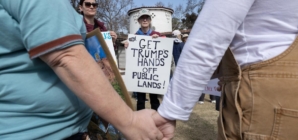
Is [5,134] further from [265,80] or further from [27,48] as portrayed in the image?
[265,80]

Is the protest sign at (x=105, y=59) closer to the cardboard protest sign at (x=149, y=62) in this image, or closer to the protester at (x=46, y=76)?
the protester at (x=46, y=76)

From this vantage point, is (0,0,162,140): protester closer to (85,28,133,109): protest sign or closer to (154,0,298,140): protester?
(85,28,133,109): protest sign

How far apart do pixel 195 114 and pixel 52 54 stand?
4.63 meters

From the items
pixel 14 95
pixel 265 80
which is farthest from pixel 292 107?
pixel 14 95

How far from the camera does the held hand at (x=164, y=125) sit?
45.3 inches

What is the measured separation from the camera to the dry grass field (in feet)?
12.6

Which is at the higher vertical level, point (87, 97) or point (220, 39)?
point (220, 39)

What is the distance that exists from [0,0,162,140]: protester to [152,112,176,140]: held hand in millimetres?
171

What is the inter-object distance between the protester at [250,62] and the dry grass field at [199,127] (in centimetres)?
286

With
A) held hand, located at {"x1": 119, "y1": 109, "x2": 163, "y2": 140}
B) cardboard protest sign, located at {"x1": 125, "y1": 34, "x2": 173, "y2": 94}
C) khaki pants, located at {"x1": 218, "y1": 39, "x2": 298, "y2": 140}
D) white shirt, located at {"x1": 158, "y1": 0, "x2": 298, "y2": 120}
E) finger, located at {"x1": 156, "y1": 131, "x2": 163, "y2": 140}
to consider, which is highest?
white shirt, located at {"x1": 158, "y1": 0, "x2": 298, "y2": 120}

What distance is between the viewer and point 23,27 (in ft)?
2.55

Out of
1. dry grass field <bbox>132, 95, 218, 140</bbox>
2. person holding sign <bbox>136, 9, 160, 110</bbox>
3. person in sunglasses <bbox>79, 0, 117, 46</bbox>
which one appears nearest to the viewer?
dry grass field <bbox>132, 95, 218, 140</bbox>

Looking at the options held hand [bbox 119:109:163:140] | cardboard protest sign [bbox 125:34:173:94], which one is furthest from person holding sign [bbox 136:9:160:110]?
held hand [bbox 119:109:163:140]

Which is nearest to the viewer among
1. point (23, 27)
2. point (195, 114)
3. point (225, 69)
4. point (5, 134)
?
point (23, 27)
